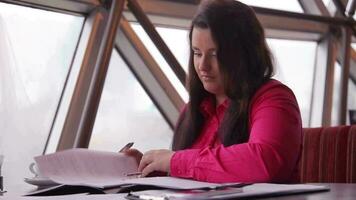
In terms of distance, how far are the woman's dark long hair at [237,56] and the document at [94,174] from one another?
33 cm

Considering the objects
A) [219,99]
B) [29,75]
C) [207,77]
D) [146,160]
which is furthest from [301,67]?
[146,160]

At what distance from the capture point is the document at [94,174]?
1.12 meters

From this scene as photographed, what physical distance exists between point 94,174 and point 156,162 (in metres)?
0.17

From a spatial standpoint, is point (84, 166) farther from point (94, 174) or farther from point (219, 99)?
point (219, 99)

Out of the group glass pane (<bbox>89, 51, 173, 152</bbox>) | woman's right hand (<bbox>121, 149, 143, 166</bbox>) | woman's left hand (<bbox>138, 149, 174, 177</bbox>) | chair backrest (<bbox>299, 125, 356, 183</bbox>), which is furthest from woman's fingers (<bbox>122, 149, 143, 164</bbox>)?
glass pane (<bbox>89, 51, 173, 152</bbox>)

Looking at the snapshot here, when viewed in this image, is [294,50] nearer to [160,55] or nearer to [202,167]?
[160,55]

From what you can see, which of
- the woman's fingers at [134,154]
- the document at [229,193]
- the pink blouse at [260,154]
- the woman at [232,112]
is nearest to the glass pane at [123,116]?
the woman at [232,112]

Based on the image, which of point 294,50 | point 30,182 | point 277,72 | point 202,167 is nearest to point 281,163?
point 202,167

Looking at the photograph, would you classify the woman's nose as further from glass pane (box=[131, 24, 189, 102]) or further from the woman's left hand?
glass pane (box=[131, 24, 189, 102])

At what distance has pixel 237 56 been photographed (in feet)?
5.62

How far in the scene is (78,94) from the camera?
10.9 feet

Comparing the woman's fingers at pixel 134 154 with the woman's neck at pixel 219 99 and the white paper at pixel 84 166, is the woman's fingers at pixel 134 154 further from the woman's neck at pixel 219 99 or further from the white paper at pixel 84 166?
the woman's neck at pixel 219 99

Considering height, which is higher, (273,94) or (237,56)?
(237,56)

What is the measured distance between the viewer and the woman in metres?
1.42
